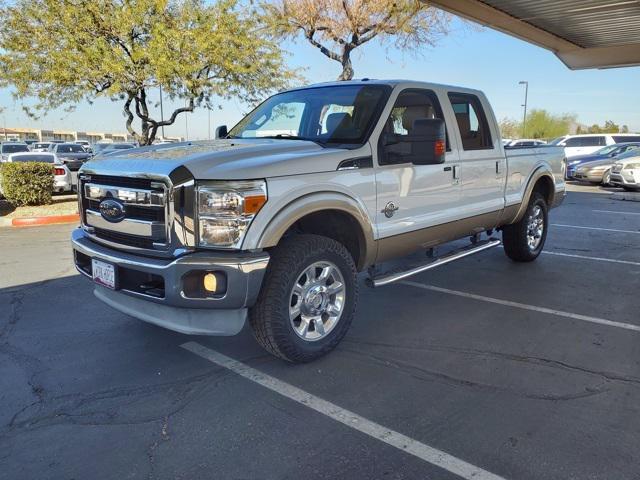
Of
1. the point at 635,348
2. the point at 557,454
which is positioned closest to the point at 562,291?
the point at 635,348

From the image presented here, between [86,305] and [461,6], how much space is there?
26.0 feet

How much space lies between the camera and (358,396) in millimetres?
3361

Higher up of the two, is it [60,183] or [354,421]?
[60,183]

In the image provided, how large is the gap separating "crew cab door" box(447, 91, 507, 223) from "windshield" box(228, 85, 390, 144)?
1.13 metres

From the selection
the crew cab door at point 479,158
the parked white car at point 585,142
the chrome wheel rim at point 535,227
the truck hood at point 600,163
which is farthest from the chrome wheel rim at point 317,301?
the parked white car at point 585,142

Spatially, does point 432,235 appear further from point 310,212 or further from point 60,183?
point 60,183

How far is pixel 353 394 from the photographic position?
3.39m

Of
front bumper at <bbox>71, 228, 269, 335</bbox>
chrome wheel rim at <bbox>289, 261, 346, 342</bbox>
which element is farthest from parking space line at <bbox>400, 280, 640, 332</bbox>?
front bumper at <bbox>71, 228, 269, 335</bbox>

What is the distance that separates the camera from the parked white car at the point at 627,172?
16578 mm

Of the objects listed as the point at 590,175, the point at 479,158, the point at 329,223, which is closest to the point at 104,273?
the point at 329,223

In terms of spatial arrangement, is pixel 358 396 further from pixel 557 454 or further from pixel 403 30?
pixel 403 30

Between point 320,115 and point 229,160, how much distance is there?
1494mm

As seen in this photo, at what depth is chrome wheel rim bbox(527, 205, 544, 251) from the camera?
6816 millimetres

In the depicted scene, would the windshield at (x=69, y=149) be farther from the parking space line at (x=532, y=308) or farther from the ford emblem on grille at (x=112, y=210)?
the ford emblem on grille at (x=112, y=210)
